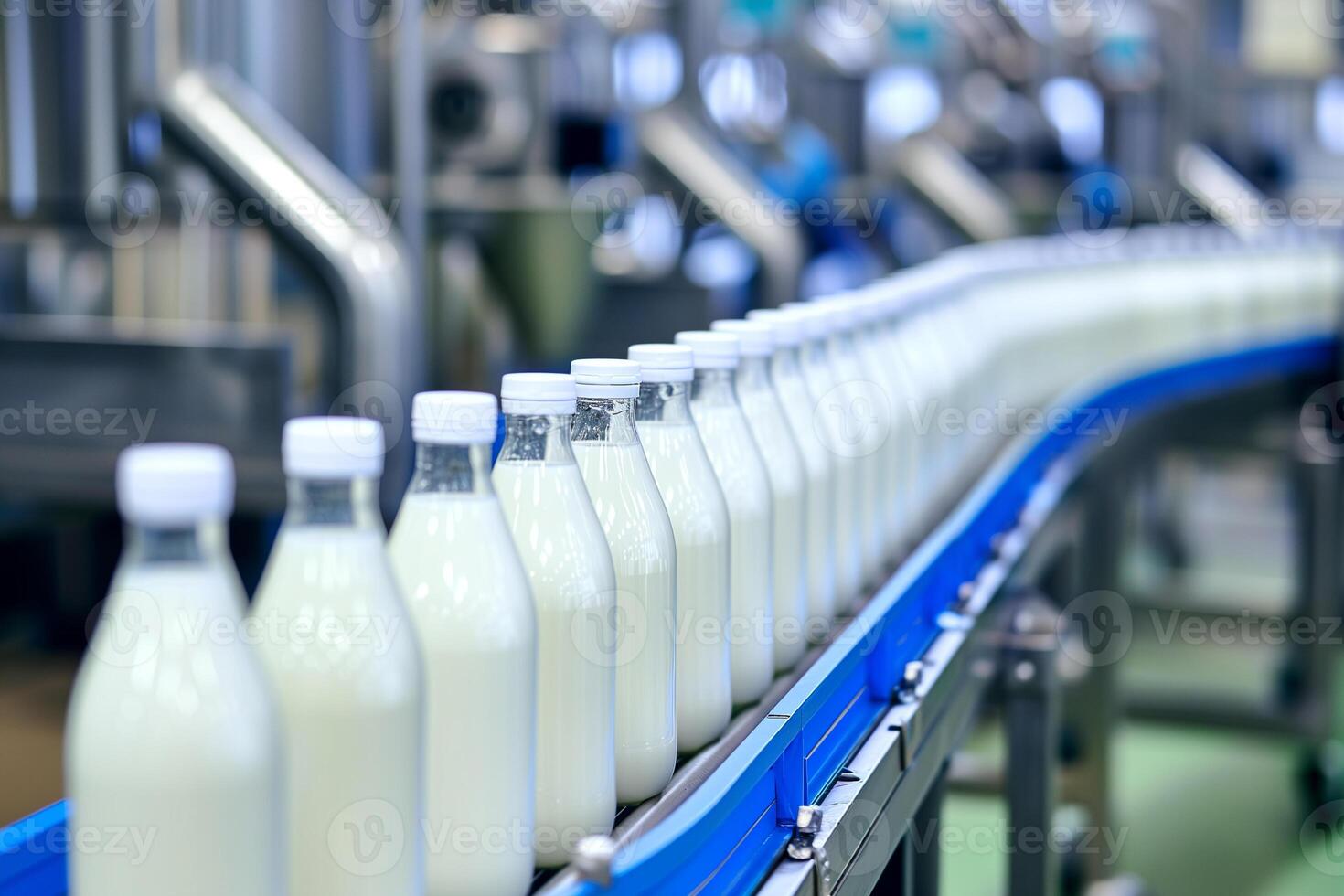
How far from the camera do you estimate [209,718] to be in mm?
507

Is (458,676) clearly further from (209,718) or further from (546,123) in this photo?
(546,123)

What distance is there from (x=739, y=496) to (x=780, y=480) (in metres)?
0.08

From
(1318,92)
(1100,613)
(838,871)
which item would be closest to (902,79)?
(1318,92)

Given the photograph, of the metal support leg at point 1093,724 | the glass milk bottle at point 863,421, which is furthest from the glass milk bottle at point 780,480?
the metal support leg at point 1093,724

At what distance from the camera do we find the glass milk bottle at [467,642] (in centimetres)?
66

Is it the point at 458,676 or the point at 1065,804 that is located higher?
the point at 458,676

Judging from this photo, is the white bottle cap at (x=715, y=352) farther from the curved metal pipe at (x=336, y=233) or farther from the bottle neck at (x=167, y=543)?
the curved metal pipe at (x=336, y=233)

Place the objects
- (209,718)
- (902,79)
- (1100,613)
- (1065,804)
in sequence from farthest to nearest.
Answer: (902,79)
(1100,613)
(1065,804)
(209,718)

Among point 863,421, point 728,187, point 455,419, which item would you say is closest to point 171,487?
point 455,419

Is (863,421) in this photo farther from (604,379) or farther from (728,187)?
(728,187)

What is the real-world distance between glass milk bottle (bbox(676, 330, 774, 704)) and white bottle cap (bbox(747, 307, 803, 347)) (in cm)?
11

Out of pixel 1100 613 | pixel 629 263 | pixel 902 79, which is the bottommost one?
pixel 1100 613

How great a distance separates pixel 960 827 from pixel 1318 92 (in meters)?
6.91

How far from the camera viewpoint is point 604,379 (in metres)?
0.82
